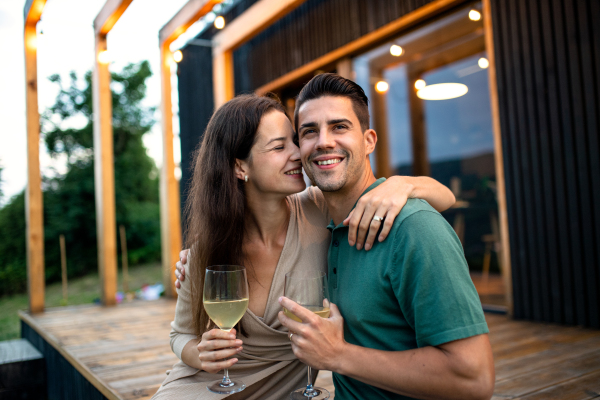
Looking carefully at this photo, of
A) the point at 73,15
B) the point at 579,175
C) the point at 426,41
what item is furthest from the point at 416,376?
the point at 73,15

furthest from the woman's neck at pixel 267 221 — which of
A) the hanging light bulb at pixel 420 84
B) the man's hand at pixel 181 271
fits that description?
the hanging light bulb at pixel 420 84

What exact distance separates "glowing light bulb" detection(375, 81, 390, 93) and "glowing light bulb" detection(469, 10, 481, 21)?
1.19 meters

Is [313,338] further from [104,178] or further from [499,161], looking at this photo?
[104,178]

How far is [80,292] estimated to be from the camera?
880 cm

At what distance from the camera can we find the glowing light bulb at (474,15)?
400 centimetres

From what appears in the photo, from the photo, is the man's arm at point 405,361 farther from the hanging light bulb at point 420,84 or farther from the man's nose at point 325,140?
the hanging light bulb at point 420,84

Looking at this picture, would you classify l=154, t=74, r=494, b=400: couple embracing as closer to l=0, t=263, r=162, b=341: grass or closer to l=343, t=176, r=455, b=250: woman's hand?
l=343, t=176, r=455, b=250: woman's hand

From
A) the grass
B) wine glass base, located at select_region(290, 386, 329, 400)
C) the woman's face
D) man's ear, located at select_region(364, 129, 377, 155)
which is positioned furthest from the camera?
the grass

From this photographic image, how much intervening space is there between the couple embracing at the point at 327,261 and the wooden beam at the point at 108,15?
143 inches

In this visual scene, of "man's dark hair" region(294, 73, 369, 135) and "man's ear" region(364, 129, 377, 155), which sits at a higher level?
"man's dark hair" region(294, 73, 369, 135)

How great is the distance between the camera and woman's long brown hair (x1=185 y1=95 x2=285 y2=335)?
162 cm

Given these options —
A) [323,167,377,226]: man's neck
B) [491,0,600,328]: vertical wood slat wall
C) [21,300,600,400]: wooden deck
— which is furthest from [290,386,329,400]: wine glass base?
[491,0,600,328]: vertical wood slat wall

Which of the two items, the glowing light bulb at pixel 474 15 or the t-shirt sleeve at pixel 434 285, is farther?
the glowing light bulb at pixel 474 15

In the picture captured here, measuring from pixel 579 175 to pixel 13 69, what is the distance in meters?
7.98
